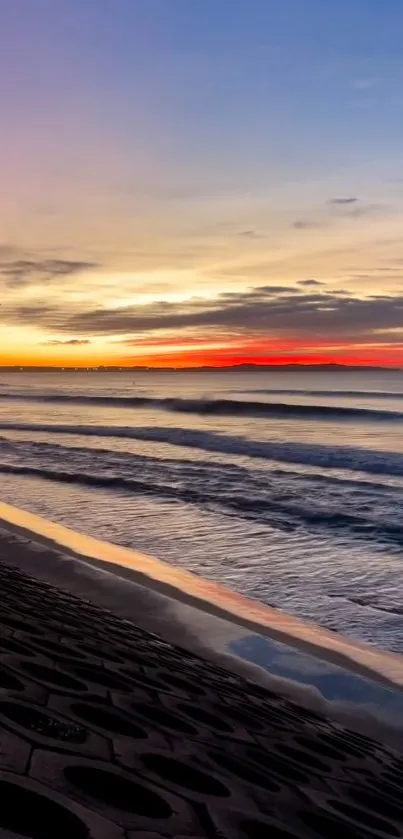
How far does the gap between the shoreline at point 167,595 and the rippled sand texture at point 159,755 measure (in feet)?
5.60

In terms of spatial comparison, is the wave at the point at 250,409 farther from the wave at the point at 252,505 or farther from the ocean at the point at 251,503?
the wave at the point at 252,505

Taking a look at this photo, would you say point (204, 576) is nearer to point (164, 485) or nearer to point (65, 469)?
point (164, 485)

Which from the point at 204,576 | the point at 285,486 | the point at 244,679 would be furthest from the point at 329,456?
the point at 244,679

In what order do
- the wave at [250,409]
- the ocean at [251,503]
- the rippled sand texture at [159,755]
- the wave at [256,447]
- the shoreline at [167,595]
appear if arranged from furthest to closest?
the wave at [250,409], the wave at [256,447], the ocean at [251,503], the shoreline at [167,595], the rippled sand texture at [159,755]

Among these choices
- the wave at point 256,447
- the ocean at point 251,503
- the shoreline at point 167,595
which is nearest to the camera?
the shoreline at point 167,595

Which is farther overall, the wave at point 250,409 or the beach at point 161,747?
the wave at point 250,409

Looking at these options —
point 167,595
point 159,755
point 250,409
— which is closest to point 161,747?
point 159,755

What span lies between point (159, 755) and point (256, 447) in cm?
2294

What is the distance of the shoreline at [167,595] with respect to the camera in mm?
6578

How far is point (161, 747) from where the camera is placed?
3.14 meters

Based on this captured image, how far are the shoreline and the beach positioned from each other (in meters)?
0.56

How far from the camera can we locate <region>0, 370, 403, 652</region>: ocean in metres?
8.91

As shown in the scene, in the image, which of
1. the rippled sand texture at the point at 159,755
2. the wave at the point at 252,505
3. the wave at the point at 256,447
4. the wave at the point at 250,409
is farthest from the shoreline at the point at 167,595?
the wave at the point at 250,409

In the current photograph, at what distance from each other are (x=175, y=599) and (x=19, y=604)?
274 centimetres
